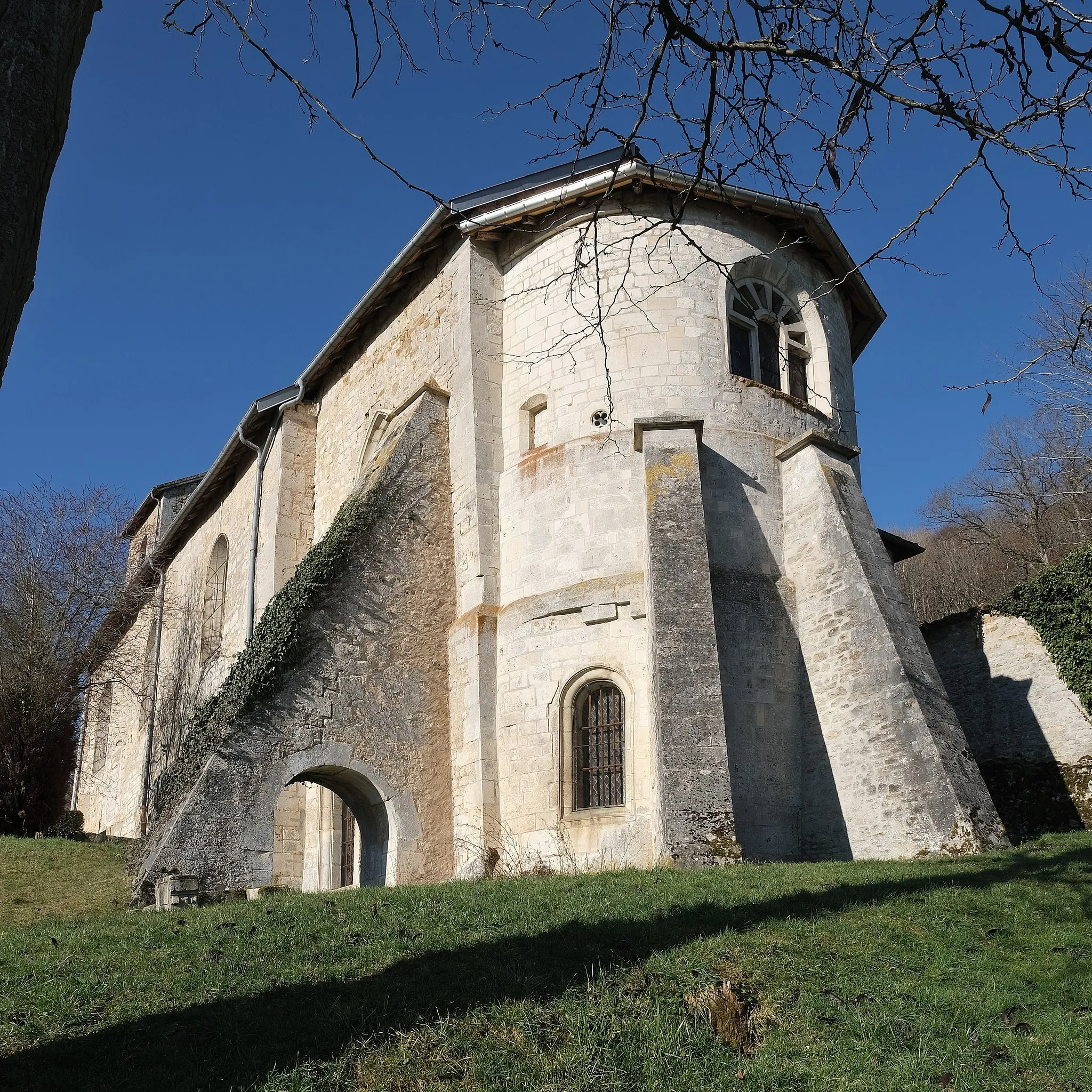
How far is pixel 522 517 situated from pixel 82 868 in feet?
25.5

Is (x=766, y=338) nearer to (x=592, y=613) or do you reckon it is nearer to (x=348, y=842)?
(x=592, y=613)

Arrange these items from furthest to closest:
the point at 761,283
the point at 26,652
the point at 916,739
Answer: the point at 26,652 → the point at 761,283 → the point at 916,739

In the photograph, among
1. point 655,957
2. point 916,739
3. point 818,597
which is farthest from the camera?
point 818,597

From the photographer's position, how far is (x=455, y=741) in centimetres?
1295

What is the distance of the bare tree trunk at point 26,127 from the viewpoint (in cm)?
379

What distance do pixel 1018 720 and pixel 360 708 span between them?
333 inches

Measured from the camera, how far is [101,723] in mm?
25438

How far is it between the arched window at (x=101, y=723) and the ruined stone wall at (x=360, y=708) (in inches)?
405

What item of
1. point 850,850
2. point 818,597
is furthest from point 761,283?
point 850,850

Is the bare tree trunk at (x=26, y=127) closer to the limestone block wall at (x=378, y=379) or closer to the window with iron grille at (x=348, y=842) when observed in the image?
the limestone block wall at (x=378, y=379)

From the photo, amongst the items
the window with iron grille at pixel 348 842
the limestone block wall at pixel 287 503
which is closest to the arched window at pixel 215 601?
the limestone block wall at pixel 287 503

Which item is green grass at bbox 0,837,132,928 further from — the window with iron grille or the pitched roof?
the pitched roof

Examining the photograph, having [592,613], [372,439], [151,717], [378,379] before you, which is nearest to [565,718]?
[592,613]

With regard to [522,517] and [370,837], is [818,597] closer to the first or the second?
[522,517]
